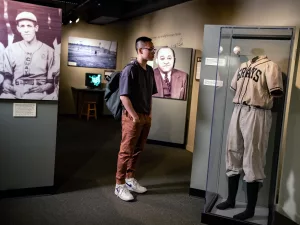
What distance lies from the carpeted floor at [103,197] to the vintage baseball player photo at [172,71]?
3.41 ft

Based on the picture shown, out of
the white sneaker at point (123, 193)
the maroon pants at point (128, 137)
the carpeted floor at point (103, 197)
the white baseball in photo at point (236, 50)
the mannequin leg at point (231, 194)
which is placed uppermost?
the white baseball in photo at point (236, 50)

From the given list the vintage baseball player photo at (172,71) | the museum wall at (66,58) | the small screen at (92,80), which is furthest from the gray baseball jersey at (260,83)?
the museum wall at (66,58)

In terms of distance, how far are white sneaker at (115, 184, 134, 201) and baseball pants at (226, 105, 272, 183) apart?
1.08 m

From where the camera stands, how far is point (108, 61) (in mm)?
8539

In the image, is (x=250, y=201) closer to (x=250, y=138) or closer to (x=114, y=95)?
(x=250, y=138)

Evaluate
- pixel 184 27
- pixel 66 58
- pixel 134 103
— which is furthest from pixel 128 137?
pixel 66 58

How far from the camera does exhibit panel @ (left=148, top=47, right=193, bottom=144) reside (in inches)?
214

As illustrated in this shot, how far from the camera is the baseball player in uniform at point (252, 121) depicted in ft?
8.16

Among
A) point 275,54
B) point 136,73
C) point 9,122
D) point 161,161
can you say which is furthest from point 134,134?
point 161,161

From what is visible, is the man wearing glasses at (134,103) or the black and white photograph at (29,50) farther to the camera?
the man wearing glasses at (134,103)

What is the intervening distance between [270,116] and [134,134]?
1203mm

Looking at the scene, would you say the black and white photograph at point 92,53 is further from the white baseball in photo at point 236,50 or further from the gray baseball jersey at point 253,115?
the gray baseball jersey at point 253,115

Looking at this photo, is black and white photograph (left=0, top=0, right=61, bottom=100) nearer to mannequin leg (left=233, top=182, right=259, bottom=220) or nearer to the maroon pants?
the maroon pants

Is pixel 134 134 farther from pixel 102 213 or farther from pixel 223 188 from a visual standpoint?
pixel 223 188
